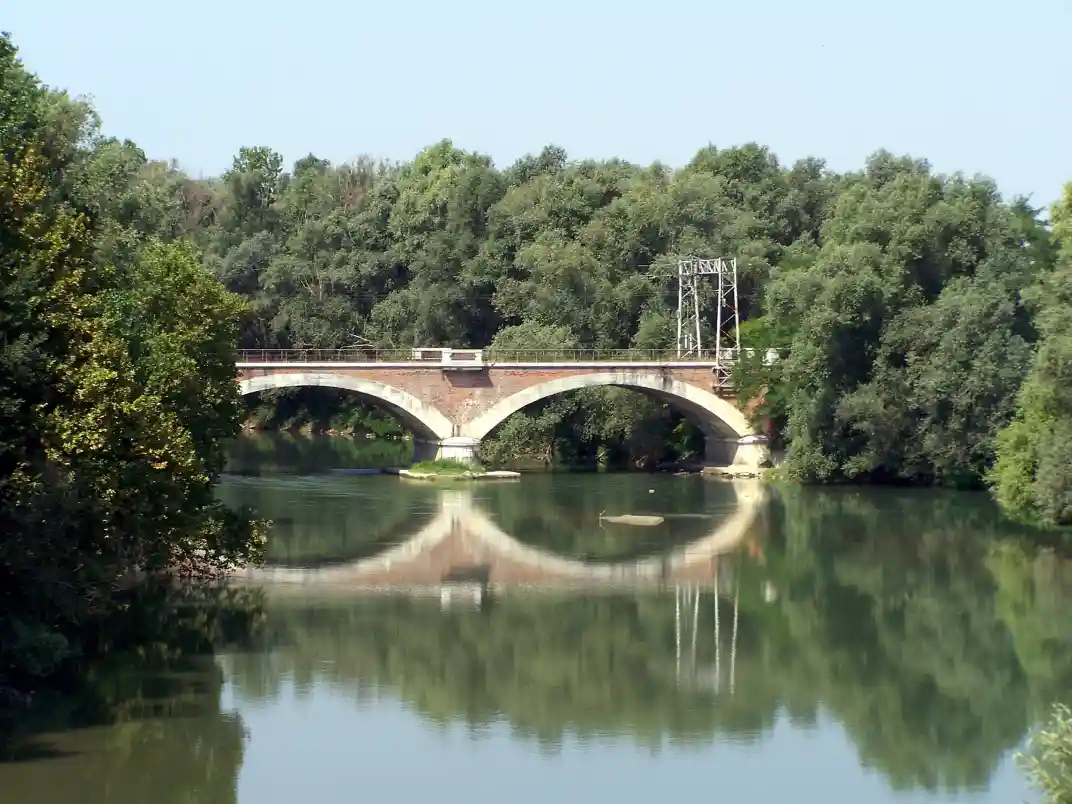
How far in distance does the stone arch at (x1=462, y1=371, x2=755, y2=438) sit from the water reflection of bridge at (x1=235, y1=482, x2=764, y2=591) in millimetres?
11810

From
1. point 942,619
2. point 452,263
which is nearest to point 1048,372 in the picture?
point 942,619

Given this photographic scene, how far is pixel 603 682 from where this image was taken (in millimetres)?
23156

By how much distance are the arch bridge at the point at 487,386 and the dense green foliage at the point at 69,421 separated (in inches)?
905

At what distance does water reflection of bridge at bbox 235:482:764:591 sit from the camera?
30.5 metres

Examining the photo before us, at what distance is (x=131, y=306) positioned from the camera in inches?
985

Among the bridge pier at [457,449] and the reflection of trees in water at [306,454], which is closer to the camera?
the bridge pier at [457,449]

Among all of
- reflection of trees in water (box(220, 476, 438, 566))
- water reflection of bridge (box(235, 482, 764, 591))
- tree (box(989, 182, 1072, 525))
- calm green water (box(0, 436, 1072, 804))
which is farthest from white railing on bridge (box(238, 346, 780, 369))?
tree (box(989, 182, 1072, 525))

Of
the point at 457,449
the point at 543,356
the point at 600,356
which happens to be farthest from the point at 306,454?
the point at 600,356

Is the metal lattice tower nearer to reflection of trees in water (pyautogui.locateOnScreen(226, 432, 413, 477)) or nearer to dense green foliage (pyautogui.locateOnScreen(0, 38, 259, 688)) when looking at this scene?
reflection of trees in water (pyautogui.locateOnScreen(226, 432, 413, 477))

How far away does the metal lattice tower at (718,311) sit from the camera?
51031 millimetres

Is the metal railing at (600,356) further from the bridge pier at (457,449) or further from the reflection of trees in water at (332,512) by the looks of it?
the reflection of trees in water at (332,512)

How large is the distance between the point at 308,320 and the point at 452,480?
1649 centimetres

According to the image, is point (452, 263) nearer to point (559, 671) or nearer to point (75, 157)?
point (75, 157)

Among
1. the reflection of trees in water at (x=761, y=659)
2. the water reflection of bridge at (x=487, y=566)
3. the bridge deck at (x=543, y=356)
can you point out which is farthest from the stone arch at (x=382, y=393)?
the reflection of trees in water at (x=761, y=659)
